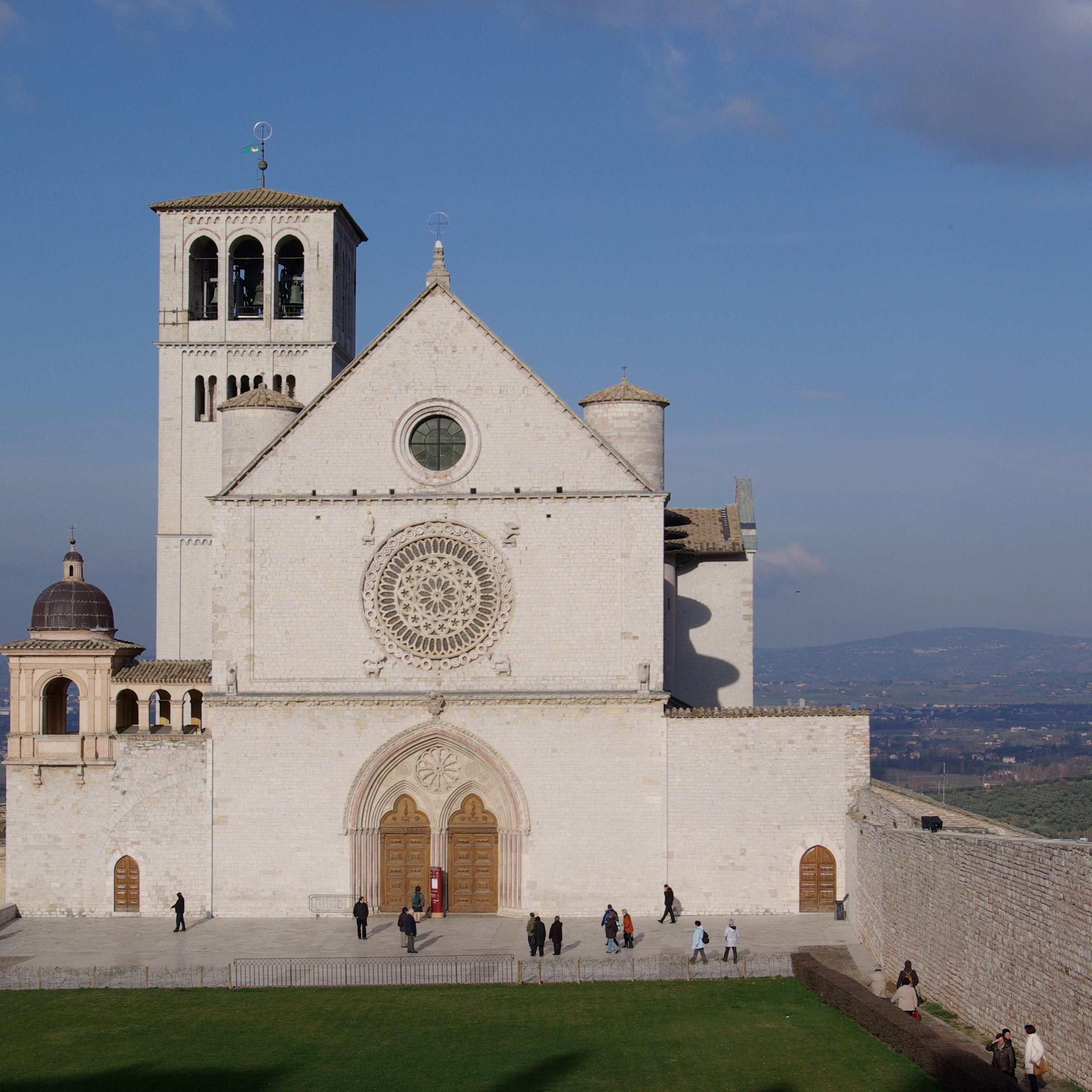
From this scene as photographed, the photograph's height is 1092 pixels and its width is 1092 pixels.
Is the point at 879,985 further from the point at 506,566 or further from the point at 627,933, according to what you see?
the point at 506,566

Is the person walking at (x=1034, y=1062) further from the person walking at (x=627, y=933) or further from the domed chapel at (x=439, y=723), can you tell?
the domed chapel at (x=439, y=723)

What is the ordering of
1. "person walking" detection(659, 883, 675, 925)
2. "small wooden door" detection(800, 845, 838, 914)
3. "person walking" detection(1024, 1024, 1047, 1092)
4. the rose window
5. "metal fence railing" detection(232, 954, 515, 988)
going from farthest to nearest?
the rose window < "small wooden door" detection(800, 845, 838, 914) < "person walking" detection(659, 883, 675, 925) < "metal fence railing" detection(232, 954, 515, 988) < "person walking" detection(1024, 1024, 1047, 1092)

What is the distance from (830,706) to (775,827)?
9.95ft

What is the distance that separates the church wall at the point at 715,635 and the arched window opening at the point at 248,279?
15.8 m

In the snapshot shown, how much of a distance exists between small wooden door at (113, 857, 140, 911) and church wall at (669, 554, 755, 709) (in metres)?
15.0

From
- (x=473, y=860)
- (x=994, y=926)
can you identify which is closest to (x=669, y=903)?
(x=473, y=860)

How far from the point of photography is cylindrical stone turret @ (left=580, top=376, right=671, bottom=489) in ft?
130

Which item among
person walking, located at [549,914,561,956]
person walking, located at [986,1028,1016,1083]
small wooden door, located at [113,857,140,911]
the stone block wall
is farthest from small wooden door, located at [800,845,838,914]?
small wooden door, located at [113,857,140,911]

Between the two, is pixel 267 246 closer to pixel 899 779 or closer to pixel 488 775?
pixel 488 775

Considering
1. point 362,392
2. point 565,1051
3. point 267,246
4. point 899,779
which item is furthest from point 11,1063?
point 899,779

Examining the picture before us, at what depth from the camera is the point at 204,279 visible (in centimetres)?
4941

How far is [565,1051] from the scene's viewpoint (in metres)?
24.9

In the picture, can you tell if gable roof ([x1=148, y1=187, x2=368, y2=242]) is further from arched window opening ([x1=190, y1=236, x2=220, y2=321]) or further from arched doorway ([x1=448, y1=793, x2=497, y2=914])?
arched doorway ([x1=448, y1=793, x2=497, y2=914])

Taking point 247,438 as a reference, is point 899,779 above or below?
below
